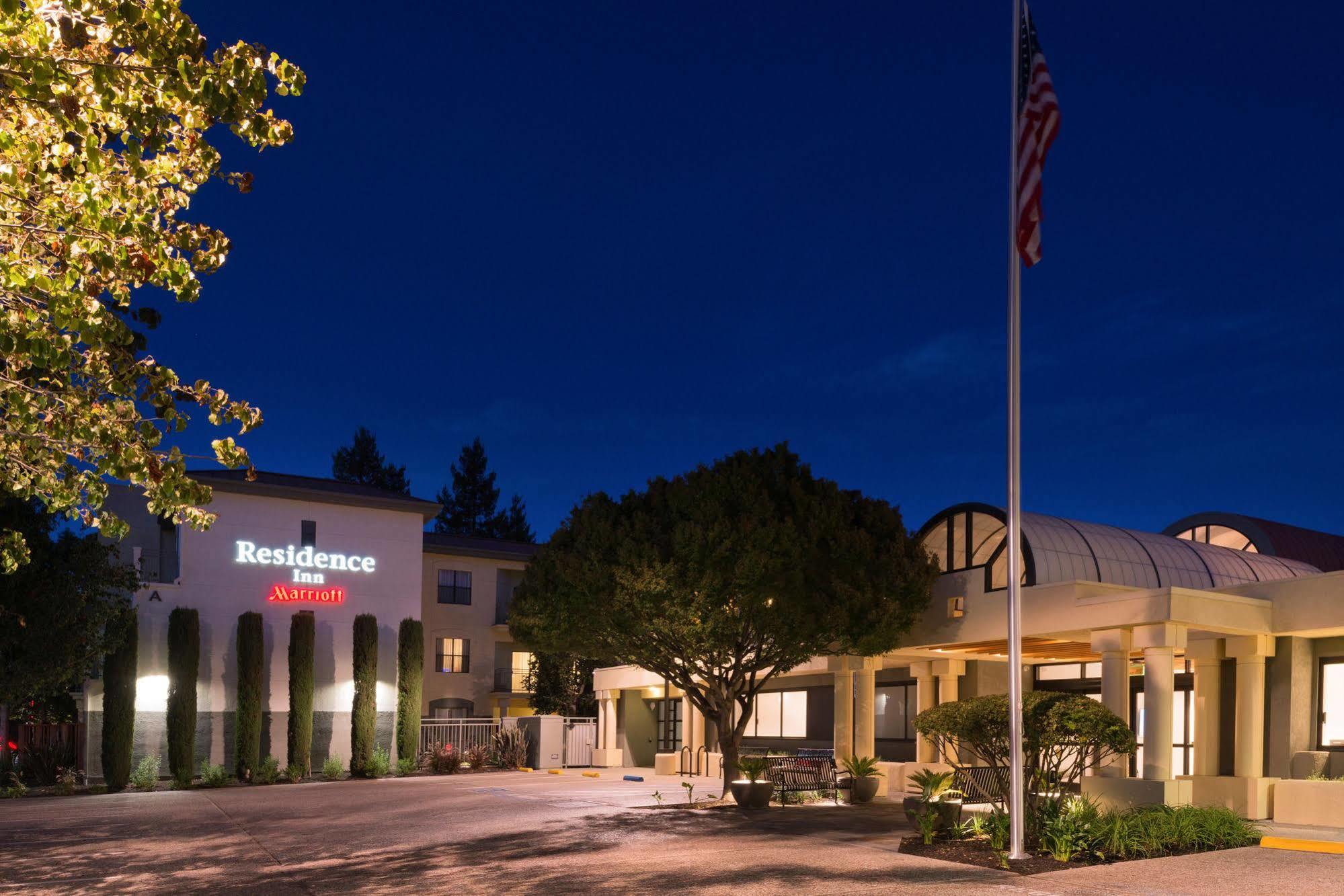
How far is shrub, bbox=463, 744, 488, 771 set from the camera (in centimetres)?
Result: 3838

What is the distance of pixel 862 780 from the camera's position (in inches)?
979

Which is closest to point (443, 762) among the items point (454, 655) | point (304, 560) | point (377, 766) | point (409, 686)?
point (377, 766)

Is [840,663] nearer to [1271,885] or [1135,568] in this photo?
[1135,568]

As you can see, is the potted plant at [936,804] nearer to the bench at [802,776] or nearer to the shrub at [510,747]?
the bench at [802,776]

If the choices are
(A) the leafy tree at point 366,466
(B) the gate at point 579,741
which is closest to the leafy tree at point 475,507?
(A) the leafy tree at point 366,466

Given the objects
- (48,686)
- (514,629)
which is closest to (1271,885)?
(514,629)

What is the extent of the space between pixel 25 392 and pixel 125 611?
79.7 feet

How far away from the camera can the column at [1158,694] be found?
63.2 feet

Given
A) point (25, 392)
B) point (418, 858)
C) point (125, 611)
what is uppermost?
point (25, 392)

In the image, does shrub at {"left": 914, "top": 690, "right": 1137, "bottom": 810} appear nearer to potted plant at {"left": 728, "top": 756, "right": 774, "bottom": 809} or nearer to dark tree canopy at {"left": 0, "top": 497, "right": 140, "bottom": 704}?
potted plant at {"left": 728, "top": 756, "right": 774, "bottom": 809}

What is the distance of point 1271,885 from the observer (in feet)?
41.7

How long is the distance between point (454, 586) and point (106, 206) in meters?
40.4

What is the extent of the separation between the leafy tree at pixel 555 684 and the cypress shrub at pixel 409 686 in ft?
28.2

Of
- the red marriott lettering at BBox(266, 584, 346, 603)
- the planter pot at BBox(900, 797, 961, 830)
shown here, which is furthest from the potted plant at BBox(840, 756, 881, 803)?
the red marriott lettering at BBox(266, 584, 346, 603)
